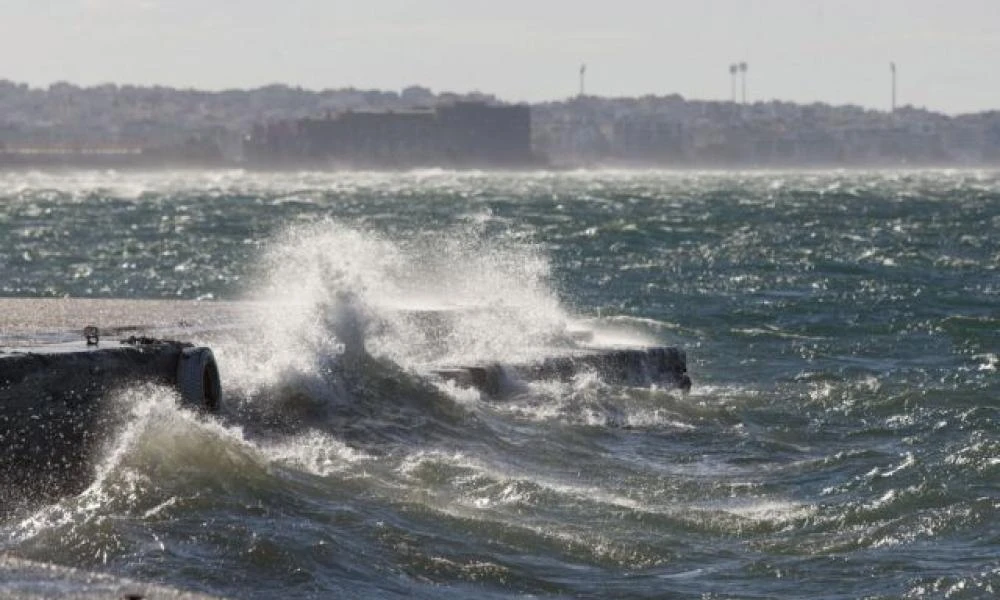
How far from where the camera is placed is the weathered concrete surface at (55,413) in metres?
9.34

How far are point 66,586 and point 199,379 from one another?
4469mm

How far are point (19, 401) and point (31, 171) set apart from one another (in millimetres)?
186519

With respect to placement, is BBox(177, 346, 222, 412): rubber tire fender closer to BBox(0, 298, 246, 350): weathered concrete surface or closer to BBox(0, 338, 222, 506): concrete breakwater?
BBox(0, 338, 222, 506): concrete breakwater

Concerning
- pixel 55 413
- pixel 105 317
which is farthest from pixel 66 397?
pixel 105 317

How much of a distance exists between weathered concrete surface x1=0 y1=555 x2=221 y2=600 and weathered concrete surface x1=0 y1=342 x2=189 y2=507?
6.79 feet

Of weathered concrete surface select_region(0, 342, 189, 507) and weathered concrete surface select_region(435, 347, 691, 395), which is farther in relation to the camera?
weathered concrete surface select_region(435, 347, 691, 395)

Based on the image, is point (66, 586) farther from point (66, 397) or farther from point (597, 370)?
point (597, 370)

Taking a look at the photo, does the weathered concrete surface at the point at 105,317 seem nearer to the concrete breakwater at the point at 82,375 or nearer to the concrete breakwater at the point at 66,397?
the concrete breakwater at the point at 82,375

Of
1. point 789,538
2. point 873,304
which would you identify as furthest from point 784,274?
point 789,538

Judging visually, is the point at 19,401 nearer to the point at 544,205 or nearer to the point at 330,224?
the point at 330,224

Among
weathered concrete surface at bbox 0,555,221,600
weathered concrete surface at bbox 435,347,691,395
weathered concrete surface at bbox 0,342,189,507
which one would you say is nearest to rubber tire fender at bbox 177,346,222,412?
weathered concrete surface at bbox 0,342,189,507

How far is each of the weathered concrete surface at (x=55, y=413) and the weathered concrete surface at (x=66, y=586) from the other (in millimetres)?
2070

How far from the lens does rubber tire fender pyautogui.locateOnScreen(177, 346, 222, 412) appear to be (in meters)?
11.1

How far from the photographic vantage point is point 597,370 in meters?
16.2
